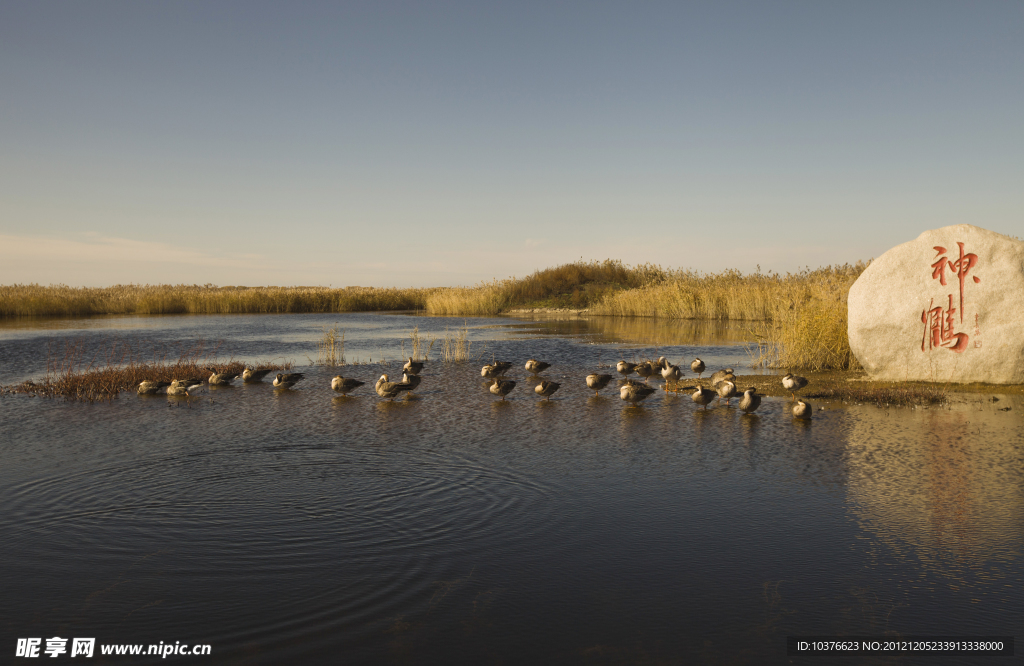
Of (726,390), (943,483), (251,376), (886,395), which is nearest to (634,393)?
(726,390)

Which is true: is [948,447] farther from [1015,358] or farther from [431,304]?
[431,304]

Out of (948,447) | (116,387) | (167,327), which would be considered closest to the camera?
(948,447)

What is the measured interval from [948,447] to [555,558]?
6.41 meters

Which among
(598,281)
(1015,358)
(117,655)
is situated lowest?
(117,655)

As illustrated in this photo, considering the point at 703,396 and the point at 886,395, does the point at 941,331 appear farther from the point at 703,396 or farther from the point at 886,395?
the point at 703,396

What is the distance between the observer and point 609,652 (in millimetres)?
3957

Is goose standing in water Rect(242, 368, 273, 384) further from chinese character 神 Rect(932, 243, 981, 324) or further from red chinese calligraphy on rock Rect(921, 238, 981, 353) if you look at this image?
chinese character 神 Rect(932, 243, 981, 324)

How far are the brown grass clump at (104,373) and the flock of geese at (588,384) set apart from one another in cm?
60

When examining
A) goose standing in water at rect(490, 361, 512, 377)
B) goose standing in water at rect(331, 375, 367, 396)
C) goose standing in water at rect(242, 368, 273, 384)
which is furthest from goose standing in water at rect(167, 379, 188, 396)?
goose standing in water at rect(490, 361, 512, 377)

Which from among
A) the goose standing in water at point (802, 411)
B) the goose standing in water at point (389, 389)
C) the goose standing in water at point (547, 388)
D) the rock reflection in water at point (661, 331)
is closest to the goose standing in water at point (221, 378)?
the goose standing in water at point (389, 389)

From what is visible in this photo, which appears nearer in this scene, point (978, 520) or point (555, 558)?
point (555, 558)

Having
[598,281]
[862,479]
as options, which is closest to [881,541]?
[862,479]

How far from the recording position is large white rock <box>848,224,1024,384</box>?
41.9 ft

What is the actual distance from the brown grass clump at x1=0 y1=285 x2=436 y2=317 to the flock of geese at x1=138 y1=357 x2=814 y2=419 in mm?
34504
